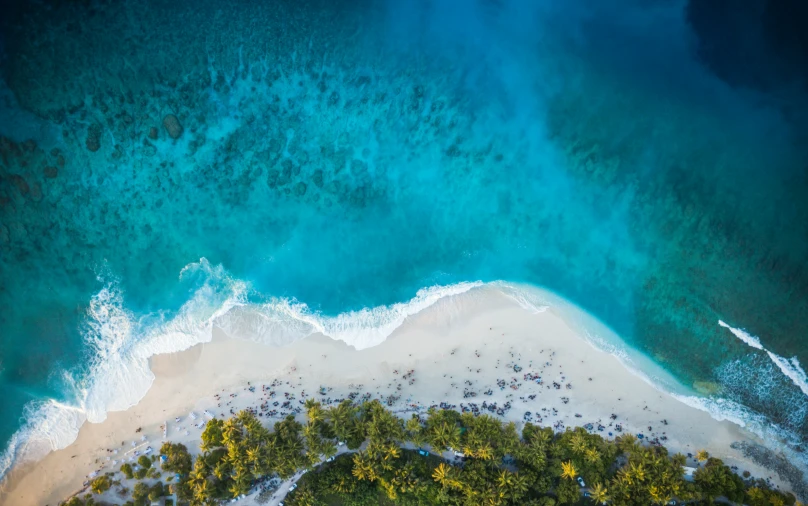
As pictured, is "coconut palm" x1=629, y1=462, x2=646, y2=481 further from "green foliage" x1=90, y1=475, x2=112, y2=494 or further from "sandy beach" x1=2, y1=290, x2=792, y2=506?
"green foliage" x1=90, y1=475, x2=112, y2=494

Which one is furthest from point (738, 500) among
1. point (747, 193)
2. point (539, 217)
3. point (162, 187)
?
point (162, 187)

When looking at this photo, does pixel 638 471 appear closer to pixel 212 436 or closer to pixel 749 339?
pixel 749 339

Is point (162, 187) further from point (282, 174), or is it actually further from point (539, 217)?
point (539, 217)

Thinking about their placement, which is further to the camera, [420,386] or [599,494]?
[420,386]

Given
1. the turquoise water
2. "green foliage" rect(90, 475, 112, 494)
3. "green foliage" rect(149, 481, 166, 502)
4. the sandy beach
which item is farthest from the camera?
the sandy beach

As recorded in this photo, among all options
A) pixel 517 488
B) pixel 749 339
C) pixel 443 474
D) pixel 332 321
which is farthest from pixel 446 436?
pixel 749 339

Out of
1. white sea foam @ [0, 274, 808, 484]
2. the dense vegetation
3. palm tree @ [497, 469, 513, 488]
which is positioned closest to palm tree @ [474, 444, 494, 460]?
the dense vegetation
